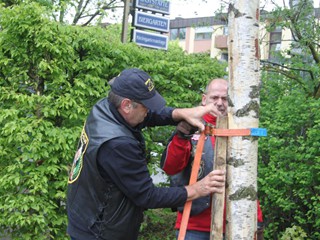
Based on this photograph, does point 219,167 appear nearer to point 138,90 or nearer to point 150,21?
point 138,90

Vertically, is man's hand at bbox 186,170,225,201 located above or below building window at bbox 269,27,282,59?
below

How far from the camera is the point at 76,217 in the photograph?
9.04ft

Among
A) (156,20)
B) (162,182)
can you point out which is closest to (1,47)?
(162,182)

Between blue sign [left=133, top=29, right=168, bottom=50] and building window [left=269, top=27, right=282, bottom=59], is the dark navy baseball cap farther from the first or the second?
blue sign [left=133, top=29, right=168, bottom=50]

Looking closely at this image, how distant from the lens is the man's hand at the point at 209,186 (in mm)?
2527

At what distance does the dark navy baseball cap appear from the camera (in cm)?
258

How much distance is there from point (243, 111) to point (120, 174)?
741 millimetres

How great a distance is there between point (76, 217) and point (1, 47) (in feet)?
8.72

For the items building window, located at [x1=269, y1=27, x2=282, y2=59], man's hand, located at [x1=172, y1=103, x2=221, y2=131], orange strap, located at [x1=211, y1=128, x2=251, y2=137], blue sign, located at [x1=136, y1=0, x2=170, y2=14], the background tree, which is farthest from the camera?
blue sign, located at [x1=136, y1=0, x2=170, y2=14]

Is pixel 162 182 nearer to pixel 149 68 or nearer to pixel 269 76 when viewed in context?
pixel 149 68

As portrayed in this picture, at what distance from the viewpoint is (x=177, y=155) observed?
284 cm

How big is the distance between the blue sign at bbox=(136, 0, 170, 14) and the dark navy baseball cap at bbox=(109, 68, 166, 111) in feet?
23.2

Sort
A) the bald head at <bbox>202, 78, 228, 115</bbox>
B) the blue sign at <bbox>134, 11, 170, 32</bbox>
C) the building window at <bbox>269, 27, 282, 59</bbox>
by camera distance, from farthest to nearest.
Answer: the blue sign at <bbox>134, 11, 170, 32</bbox> < the building window at <bbox>269, 27, 282, 59</bbox> < the bald head at <bbox>202, 78, 228, 115</bbox>

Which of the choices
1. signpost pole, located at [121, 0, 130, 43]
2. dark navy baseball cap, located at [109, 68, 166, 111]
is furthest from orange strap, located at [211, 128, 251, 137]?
signpost pole, located at [121, 0, 130, 43]
